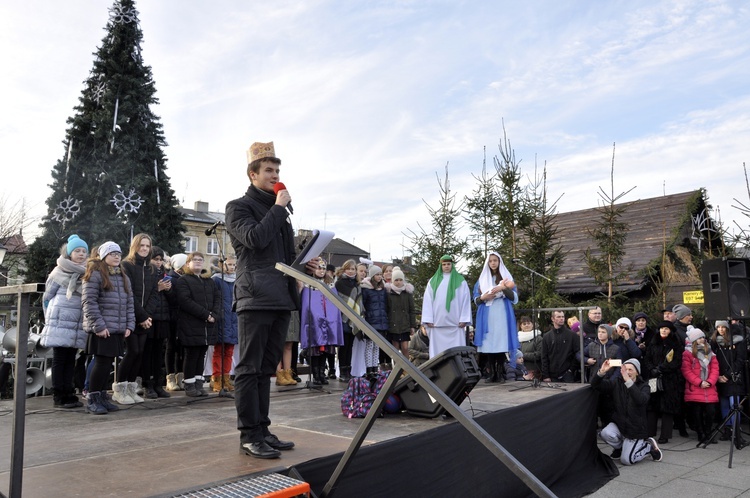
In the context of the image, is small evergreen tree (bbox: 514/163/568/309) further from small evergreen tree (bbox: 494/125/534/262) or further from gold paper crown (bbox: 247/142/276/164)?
gold paper crown (bbox: 247/142/276/164)

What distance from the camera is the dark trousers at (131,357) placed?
5.73m

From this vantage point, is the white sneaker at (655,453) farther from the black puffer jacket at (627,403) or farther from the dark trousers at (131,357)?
the dark trousers at (131,357)

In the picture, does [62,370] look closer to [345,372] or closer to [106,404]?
[106,404]

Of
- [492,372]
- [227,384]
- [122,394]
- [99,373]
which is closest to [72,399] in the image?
[122,394]

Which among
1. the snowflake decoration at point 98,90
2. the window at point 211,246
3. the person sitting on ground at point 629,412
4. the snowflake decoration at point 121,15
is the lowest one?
the person sitting on ground at point 629,412

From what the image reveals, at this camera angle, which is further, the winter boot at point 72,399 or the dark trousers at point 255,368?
the winter boot at point 72,399

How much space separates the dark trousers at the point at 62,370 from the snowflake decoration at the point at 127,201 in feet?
33.0

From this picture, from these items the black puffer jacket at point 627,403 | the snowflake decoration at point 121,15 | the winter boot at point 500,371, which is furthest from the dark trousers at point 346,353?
the snowflake decoration at point 121,15

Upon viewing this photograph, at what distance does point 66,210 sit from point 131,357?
10282mm

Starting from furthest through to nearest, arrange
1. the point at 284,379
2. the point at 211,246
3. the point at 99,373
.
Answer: the point at 211,246, the point at 284,379, the point at 99,373

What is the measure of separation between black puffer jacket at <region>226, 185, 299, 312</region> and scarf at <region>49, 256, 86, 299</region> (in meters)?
2.82

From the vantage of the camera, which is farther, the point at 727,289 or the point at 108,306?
the point at 727,289

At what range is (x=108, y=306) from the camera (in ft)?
17.4

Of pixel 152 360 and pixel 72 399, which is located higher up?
pixel 152 360
